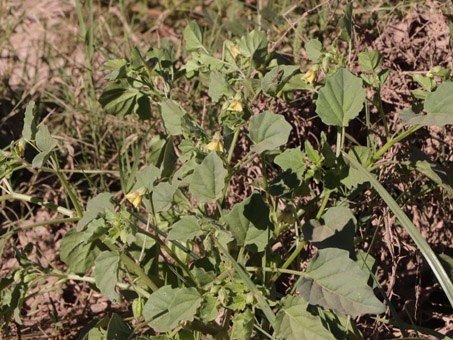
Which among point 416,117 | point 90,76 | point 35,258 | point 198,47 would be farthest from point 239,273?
point 90,76

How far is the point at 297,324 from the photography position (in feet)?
4.71

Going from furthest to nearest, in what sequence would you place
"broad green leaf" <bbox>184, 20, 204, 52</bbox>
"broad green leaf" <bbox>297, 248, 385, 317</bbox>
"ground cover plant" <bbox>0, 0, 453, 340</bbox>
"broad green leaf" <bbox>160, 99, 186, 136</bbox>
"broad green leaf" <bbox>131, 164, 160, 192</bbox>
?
"broad green leaf" <bbox>184, 20, 204, 52</bbox> → "broad green leaf" <bbox>160, 99, 186, 136</bbox> → "broad green leaf" <bbox>131, 164, 160, 192</bbox> → "ground cover plant" <bbox>0, 0, 453, 340</bbox> → "broad green leaf" <bbox>297, 248, 385, 317</bbox>

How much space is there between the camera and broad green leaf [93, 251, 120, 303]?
4.80 ft

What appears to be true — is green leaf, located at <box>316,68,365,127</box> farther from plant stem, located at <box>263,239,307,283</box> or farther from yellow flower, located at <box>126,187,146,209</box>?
yellow flower, located at <box>126,187,146,209</box>

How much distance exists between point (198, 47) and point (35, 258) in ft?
3.73

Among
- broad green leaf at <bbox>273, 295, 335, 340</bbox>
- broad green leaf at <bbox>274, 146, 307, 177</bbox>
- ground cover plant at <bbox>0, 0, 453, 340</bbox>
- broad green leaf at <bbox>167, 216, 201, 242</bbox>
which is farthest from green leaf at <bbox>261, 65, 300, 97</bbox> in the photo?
broad green leaf at <bbox>273, 295, 335, 340</bbox>

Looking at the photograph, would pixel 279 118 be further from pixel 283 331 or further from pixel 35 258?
pixel 35 258

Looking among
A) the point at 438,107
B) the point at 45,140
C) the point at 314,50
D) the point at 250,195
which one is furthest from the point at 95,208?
the point at 438,107

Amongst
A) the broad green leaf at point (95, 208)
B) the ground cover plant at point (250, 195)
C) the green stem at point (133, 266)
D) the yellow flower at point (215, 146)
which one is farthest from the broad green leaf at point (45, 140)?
the yellow flower at point (215, 146)

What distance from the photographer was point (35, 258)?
2.50 metres

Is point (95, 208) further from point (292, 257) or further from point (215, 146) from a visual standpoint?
point (292, 257)

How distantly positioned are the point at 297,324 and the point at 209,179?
0.40 m

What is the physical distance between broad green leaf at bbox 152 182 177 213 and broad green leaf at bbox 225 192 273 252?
15cm

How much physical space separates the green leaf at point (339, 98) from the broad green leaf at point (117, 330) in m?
0.72
